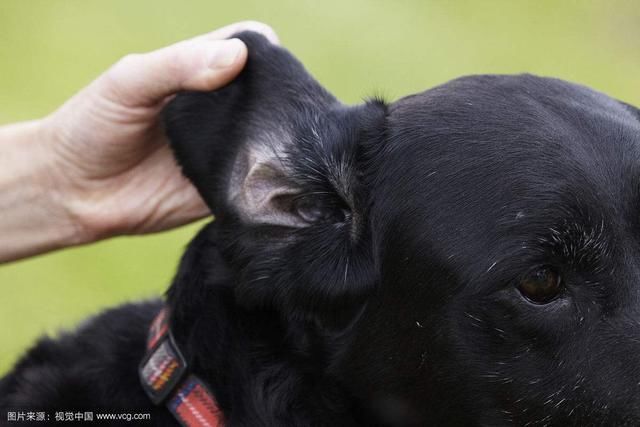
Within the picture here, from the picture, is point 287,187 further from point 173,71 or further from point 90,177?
point 90,177

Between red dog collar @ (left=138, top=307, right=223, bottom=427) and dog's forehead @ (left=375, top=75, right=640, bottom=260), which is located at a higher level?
dog's forehead @ (left=375, top=75, right=640, bottom=260)

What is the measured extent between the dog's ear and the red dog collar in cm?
34

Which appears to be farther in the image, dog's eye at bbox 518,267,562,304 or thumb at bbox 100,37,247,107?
thumb at bbox 100,37,247,107

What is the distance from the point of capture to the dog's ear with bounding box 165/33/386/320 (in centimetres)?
331

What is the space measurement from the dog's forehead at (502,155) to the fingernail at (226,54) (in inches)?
23.0

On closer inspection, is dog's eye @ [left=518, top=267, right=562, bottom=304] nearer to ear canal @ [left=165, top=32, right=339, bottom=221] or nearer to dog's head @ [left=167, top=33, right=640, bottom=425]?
dog's head @ [left=167, top=33, right=640, bottom=425]

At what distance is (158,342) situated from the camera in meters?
3.47

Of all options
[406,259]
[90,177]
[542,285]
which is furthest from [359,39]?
[542,285]

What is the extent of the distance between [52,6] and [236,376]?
30.8 ft

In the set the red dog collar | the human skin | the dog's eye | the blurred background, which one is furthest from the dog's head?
the blurred background

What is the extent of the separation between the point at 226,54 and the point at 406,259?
94cm

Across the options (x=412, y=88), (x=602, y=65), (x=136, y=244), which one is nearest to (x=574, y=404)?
(x=136, y=244)

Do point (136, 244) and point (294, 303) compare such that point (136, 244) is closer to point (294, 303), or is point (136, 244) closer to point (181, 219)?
point (181, 219)

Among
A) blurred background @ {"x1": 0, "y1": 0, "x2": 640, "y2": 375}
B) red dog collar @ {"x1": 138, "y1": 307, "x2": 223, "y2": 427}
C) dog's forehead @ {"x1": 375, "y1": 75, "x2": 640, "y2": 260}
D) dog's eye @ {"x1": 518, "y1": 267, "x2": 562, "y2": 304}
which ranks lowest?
blurred background @ {"x1": 0, "y1": 0, "x2": 640, "y2": 375}
